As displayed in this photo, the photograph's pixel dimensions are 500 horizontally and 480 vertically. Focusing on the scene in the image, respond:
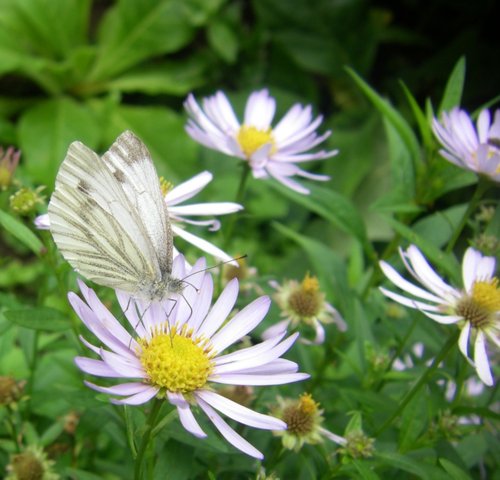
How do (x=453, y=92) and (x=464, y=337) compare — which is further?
(x=453, y=92)

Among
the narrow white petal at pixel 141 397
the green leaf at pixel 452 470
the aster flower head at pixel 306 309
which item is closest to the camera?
the narrow white petal at pixel 141 397

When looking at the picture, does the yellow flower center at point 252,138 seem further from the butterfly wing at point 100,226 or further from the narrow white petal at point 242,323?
the narrow white petal at point 242,323

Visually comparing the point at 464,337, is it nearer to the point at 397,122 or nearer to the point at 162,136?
the point at 397,122

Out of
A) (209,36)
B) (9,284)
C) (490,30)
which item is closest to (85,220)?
(9,284)

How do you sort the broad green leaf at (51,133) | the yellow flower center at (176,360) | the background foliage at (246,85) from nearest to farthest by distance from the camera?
the yellow flower center at (176,360) < the background foliage at (246,85) < the broad green leaf at (51,133)

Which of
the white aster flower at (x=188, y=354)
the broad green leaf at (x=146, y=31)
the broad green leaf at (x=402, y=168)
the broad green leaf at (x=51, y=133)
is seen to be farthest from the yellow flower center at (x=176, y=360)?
the broad green leaf at (x=146, y=31)

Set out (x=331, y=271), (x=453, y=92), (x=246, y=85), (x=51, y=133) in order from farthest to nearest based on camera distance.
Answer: (x=246, y=85)
(x=51, y=133)
(x=331, y=271)
(x=453, y=92)

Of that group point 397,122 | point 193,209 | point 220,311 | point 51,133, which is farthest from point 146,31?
point 220,311

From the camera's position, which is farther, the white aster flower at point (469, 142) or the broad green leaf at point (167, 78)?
Result: the broad green leaf at point (167, 78)
